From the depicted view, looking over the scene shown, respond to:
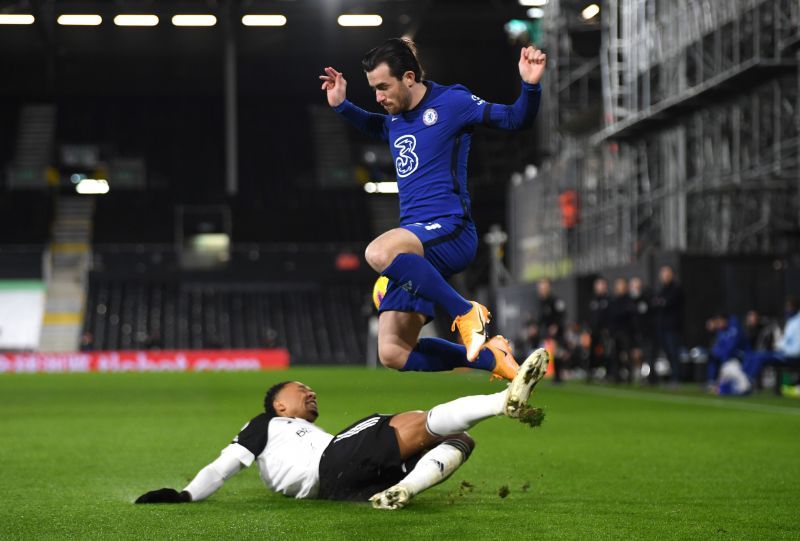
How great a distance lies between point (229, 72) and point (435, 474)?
132 feet

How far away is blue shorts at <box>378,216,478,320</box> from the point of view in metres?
5.89

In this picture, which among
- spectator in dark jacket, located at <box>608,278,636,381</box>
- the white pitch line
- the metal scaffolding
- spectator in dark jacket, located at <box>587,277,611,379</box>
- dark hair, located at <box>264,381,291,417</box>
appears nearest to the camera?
dark hair, located at <box>264,381,291,417</box>

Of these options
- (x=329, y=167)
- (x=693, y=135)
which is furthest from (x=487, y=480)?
(x=329, y=167)

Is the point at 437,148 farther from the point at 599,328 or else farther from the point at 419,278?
the point at 599,328

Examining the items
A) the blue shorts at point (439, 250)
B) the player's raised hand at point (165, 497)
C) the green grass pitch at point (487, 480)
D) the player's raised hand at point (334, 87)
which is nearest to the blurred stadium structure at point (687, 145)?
the green grass pitch at point (487, 480)

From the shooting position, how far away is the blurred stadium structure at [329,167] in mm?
22641

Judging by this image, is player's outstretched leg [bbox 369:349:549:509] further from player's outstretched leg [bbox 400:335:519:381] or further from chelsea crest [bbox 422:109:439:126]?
chelsea crest [bbox 422:109:439:126]

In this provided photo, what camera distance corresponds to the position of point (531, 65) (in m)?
5.91

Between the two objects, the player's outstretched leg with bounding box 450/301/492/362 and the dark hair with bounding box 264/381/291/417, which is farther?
the dark hair with bounding box 264/381/291/417

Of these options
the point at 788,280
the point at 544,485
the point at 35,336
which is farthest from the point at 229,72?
the point at 544,485

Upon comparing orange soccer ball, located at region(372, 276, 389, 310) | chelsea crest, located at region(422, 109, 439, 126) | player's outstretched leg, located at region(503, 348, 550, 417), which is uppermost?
chelsea crest, located at region(422, 109, 439, 126)

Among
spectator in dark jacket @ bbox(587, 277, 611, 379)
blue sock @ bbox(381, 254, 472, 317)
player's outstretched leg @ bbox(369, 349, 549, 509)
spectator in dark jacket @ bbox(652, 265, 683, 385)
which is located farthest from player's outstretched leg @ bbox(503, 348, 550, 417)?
spectator in dark jacket @ bbox(587, 277, 611, 379)

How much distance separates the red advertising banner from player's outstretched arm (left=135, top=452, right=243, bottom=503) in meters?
31.9

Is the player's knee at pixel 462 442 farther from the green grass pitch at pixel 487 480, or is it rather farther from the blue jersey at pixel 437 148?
the blue jersey at pixel 437 148
